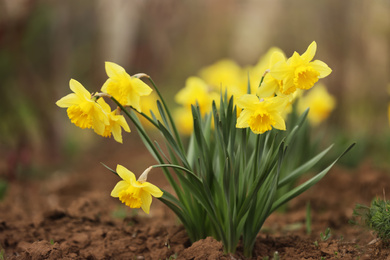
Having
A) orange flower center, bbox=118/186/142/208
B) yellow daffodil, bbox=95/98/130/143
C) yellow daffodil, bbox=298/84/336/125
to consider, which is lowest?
orange flower center, bbox=118/186/142/208

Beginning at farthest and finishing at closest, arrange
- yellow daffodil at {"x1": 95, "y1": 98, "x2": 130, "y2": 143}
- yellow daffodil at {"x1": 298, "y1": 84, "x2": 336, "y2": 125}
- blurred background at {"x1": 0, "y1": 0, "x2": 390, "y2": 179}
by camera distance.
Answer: blurred background at {"x1": 0, "y1": 0, "x2": 390, "y2": 179} → yellow daffodil at {"x1": 298, "y1": 84, "x2": 336, "y2": 125} → yellow daffodil at {"x1": 95, "y1": 98, "x2": 130, "y2": 143}

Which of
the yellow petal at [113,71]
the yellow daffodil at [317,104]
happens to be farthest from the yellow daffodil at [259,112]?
the yellow daffodil at [317,104]

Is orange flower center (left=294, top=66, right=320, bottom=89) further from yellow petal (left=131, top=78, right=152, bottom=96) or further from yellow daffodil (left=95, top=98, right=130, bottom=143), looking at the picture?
yellow daffodil (left=95, top=98, right=130, bottom=143)

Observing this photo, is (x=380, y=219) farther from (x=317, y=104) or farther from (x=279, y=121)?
(x=317, y=104)

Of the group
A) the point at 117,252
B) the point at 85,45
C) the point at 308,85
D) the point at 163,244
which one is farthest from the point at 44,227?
the point at 85,45

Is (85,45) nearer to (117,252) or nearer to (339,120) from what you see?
(339,120)

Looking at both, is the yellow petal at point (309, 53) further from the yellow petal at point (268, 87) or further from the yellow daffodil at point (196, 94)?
the yellow daffodil at point (196, 94)

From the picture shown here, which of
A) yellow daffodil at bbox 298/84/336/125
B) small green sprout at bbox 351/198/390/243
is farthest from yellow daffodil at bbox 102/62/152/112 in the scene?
yellow daffodil at bbox 298/84/336/125
